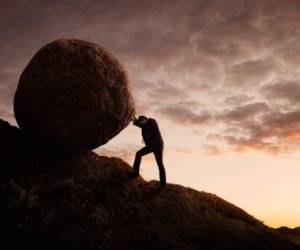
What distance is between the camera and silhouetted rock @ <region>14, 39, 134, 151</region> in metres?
16.3

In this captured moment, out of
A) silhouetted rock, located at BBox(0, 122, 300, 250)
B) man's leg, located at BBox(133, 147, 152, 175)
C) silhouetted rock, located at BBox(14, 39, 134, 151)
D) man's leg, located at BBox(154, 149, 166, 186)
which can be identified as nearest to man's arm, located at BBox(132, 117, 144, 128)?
silhouetted rock, located at BBox(14, 39, 134, 151)

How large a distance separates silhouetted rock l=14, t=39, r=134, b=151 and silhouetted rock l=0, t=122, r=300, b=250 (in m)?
1.15

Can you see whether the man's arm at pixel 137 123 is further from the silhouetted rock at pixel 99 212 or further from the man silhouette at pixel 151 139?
the silhouetted rock at pixel 99 212

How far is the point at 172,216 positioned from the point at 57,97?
666 cm

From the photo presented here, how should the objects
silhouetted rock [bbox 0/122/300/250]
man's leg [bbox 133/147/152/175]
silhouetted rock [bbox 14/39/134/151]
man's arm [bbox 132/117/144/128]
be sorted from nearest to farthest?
1. silhouetted rock [bbox 0/122/300/250]
2. silhouetted rock [bbox 14/39/134/151]
3. man's leg [bbox 133/147/152/175]
4. man's arm [bbox 132/117/144/128]

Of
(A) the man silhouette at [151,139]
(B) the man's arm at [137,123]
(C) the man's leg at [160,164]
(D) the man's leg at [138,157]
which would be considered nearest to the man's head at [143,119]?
(A) the man silhouette at [151,139]

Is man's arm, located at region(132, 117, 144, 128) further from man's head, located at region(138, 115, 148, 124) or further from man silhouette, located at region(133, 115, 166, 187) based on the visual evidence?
man's head, located at region(138, 115, 148, 124)

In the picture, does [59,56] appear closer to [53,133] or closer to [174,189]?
[53,133]

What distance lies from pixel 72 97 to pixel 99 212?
4623mm

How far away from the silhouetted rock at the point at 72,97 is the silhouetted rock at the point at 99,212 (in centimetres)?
115

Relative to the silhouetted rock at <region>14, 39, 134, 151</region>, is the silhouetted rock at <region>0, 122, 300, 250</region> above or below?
below

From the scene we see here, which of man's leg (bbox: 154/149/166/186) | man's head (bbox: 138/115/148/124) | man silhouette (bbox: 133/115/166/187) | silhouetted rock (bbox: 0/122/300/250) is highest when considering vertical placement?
man's head (bbox: 138/115/148/124)

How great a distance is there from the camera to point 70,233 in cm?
1491

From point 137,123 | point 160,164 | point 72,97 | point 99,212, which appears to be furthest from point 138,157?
point 72,97
